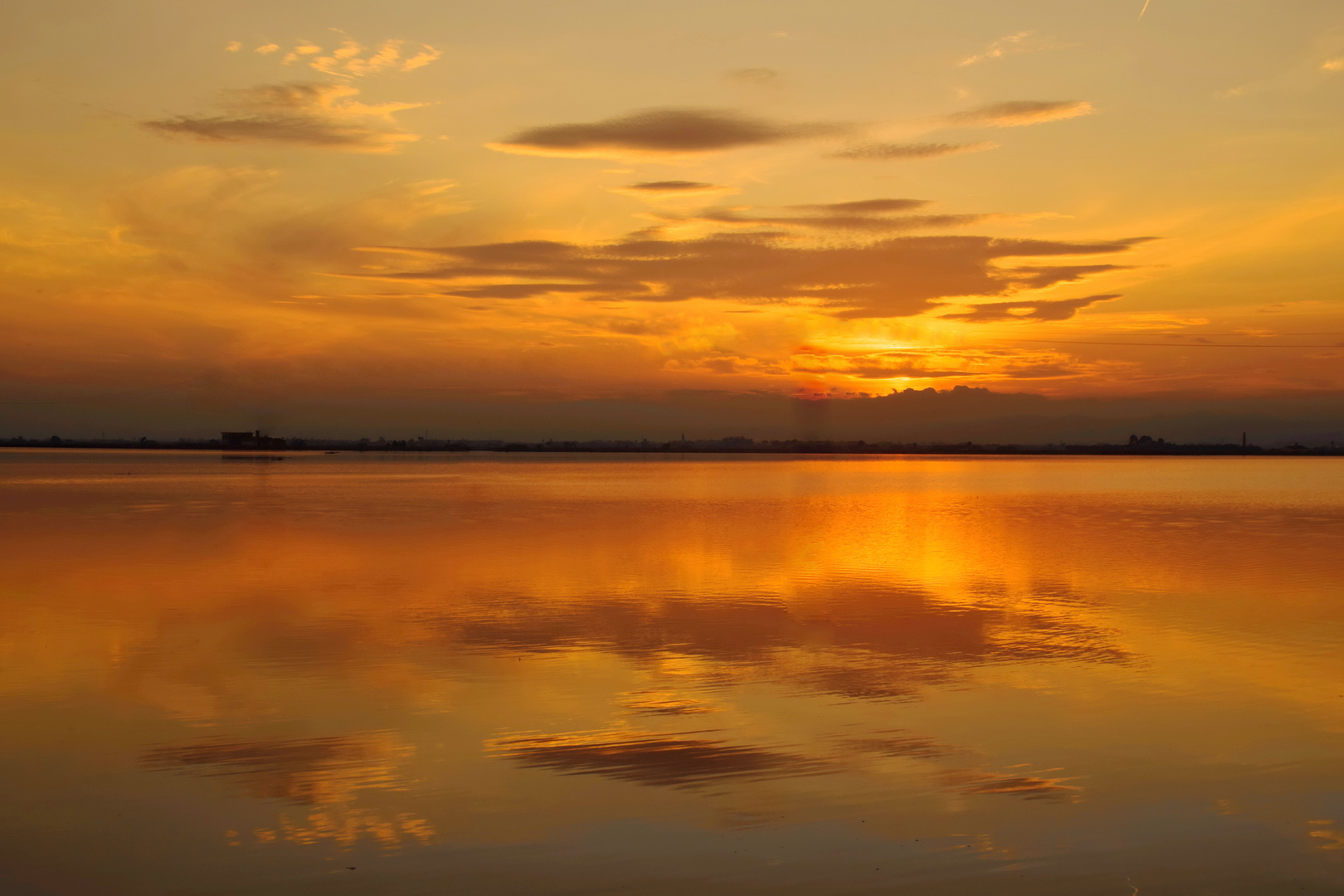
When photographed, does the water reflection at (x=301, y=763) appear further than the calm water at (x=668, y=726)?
Yes

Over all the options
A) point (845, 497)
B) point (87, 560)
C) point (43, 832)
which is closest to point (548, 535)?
point (87, 560)

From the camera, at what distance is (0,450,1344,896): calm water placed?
6.46 meters

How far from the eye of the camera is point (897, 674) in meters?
11.6

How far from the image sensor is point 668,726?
30.9ft

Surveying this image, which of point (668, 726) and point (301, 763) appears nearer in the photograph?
point (301, 763)

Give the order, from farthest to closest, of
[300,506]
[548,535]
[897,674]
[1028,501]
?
[1028,501]
[300,506]
[548,535]
[897,674]

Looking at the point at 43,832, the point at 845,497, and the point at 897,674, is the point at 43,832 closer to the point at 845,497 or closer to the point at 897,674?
the point at 897,674

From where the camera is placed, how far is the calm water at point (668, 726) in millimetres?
6461

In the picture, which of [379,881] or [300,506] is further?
[300,506]

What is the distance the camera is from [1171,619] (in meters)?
15.3

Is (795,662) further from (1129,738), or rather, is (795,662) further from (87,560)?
(87,560)

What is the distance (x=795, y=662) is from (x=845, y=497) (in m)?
39.9

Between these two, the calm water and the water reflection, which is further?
the water reflection

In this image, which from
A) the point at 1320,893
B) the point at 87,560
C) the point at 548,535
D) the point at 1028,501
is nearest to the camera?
the point at 1320,893
